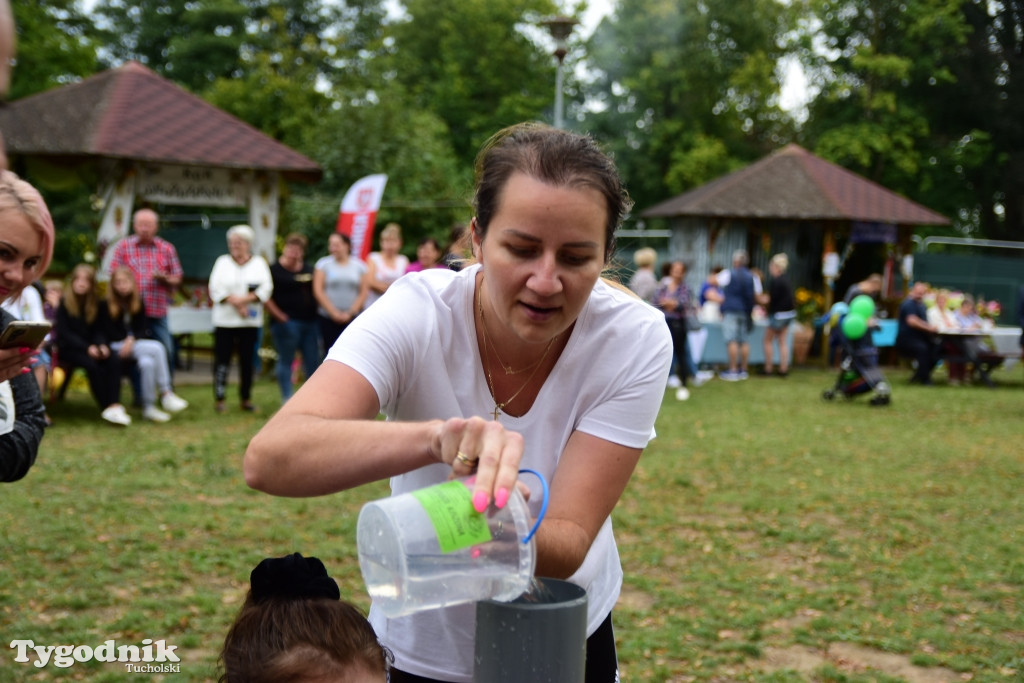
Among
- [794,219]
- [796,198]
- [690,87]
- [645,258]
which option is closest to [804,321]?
[794,219]

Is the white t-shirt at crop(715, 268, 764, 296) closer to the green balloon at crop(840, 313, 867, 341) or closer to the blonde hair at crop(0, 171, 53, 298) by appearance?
the green balloon at crop(840, 313, 867, 341)

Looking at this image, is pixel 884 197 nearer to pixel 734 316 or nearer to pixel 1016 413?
pixel 734 316

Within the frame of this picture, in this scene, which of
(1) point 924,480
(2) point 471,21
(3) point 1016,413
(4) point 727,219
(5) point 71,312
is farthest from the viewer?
(2) point 471,21

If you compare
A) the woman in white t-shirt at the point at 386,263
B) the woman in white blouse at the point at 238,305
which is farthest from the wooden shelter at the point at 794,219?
the woman in white blouse at the point at 238,305

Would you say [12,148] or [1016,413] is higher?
[12,148]

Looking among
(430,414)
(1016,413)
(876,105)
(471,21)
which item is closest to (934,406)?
(1016,413)

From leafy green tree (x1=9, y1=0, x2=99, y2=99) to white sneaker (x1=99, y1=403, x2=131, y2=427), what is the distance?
20295mm

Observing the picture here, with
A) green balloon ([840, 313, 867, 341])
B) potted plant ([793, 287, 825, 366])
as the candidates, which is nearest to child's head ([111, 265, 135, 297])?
green balloon ([840, 313, 867, 341])

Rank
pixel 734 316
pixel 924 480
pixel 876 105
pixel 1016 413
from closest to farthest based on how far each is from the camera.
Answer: pixel 924 480, pixel 1016 413, pixel 734 316, pixel 876 105

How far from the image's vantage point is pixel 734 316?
16016 mm

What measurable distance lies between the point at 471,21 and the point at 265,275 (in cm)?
3618

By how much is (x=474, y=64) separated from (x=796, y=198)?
26.0m

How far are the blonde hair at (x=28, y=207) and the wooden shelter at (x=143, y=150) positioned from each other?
12196 millimetres

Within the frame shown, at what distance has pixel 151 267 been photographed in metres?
10.7
